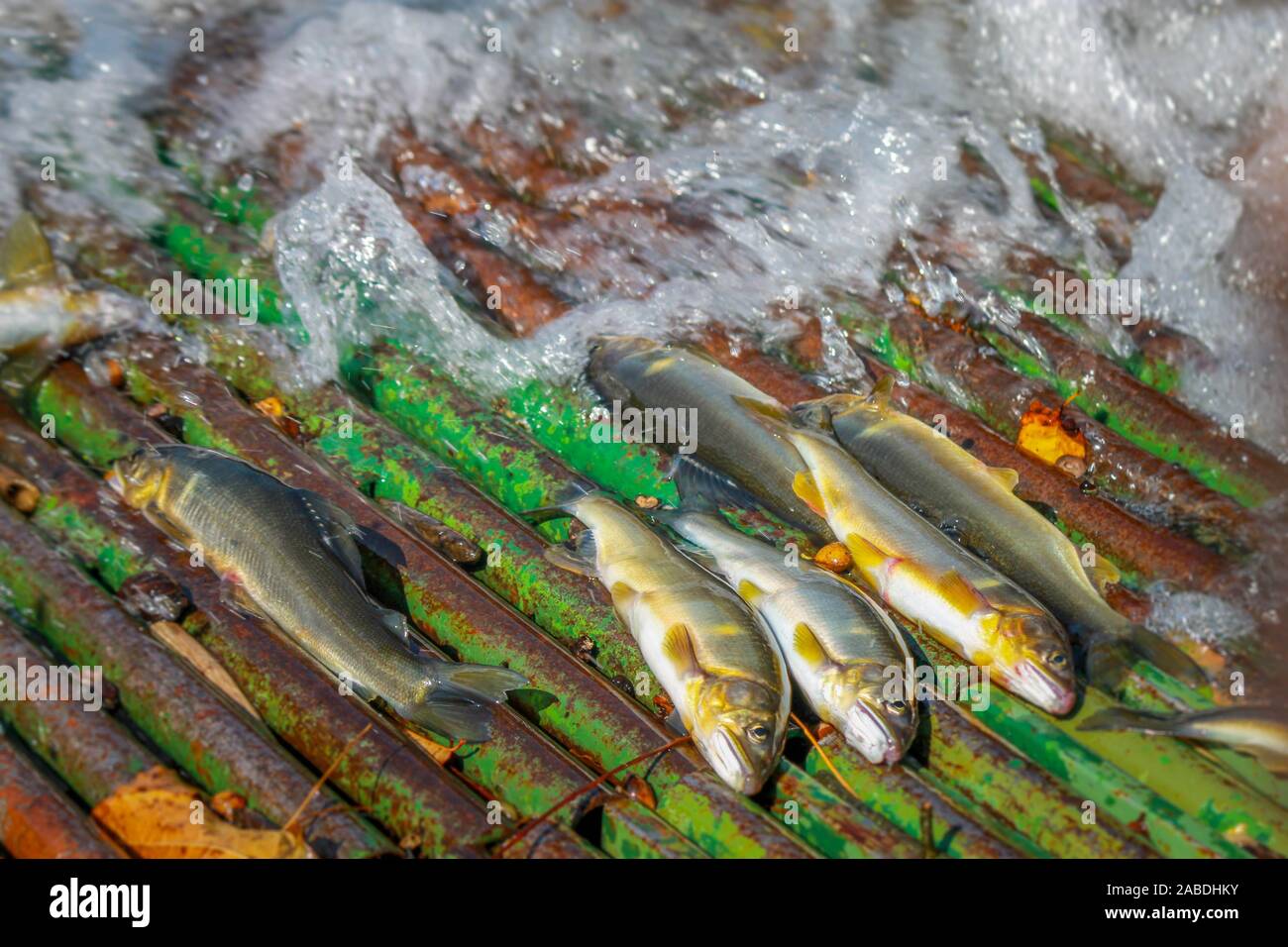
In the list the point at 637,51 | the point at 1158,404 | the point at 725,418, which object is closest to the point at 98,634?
the point at 725,418

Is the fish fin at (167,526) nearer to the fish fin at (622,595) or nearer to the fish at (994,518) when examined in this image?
the fish fin at (622,595)

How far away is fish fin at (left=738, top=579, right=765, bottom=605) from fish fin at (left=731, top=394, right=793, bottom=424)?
853mm

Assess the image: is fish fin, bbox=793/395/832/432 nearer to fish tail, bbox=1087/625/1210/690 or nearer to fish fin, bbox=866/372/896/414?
fish fin, bbox=866/372/896/414

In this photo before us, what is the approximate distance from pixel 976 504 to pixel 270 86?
4.92m

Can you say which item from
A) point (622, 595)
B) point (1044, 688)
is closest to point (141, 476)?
point (622, 595)

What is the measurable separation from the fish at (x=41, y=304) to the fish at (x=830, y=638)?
2825 mm

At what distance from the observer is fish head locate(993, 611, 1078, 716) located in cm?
411

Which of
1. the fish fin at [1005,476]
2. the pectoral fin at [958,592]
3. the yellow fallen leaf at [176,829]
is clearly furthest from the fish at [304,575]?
the fish fin at [1005,476]

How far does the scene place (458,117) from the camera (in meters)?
7.26

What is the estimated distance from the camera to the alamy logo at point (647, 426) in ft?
16.7

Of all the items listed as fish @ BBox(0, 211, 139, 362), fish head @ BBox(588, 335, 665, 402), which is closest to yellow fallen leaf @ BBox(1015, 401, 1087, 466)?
fish head @ BBox(588, 335, 665, 402)
